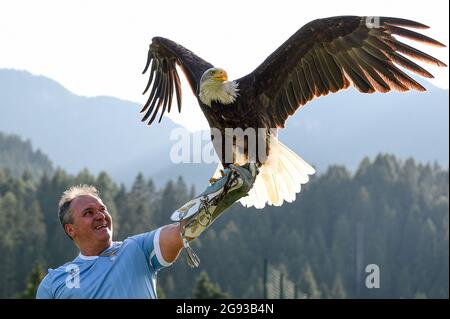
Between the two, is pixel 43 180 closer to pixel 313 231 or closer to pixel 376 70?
pixel 313 231

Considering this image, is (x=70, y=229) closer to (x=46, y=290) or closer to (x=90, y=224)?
(x=90, y=224)

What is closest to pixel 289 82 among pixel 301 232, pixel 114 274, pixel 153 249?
pixel 153 249

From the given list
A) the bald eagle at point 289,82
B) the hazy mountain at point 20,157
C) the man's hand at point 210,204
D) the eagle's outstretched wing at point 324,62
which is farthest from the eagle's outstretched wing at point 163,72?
the hazy mountain at point 20,157

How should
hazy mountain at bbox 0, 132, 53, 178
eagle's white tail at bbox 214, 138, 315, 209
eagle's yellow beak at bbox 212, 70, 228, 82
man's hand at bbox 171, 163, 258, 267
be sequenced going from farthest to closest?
hazy mountain at bbox 0, 132, 53, 178
eagle's white tail at bbox 214, 138, 315, 209
eagle's yellow beak at bbox 212, 70, 228, 82
man's hand at bbox 171, 163, 258, 267

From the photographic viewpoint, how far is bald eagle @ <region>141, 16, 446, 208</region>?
5426 mm

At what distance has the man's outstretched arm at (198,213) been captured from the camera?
3.73 metres

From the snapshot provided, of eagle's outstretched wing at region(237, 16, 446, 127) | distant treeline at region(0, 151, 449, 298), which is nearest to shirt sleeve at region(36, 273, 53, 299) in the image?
eagle's outstretched wing at region(237, 16, 446, 127)

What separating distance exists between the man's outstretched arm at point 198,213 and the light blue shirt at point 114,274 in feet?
0.15

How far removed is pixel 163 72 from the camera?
6676 mm

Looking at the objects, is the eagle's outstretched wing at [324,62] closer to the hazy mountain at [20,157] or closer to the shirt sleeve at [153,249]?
the shirt sleeve at [153,249]

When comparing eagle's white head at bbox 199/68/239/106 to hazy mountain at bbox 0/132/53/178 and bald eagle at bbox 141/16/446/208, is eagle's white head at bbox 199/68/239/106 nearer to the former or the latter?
bald eagle at bbox 141/16/446/208

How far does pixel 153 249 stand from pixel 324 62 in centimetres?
233
